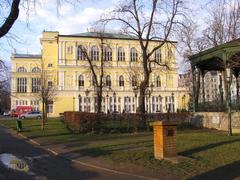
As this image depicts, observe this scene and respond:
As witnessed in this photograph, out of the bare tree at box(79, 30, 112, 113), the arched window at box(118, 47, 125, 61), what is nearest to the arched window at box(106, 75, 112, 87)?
the bare tree at box(79, 30, 112, 113)

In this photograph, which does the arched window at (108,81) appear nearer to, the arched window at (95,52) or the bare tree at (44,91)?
the arched window at (95,52)

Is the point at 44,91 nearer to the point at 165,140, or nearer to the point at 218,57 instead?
the point at 218,57

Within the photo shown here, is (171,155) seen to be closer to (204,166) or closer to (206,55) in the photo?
(204,166)

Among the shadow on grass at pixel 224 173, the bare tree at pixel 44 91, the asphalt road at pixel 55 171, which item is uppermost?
the bare tree at pixel 44 91

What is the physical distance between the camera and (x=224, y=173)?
41.0 ft

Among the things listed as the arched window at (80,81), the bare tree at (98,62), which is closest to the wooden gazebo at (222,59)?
the bare tree at (98,62)

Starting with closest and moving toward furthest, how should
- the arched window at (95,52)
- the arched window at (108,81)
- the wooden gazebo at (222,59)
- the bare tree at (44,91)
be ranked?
the wooden gazebo at (222,59), the bare tree at (44,91), the arched window at (95,52), the arched window at (108,81)

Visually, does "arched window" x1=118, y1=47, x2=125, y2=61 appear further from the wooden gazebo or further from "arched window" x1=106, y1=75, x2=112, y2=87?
the wooden gazebo

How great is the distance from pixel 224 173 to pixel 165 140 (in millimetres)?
3354

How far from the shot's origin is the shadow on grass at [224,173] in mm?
12021

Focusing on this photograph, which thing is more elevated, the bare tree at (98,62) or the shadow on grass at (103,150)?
the bare tree at (98,62)

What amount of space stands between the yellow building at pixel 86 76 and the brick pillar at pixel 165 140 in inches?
3316

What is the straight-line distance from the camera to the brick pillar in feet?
50.8

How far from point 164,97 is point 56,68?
28.0 m
